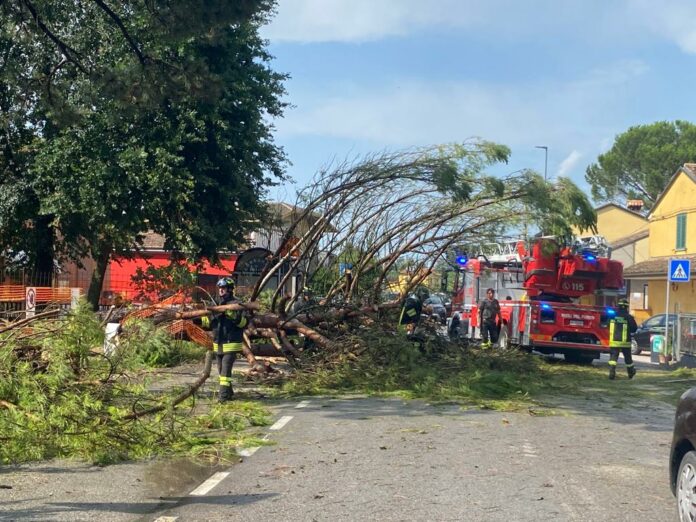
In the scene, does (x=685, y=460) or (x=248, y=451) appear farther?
(x=248, y=451)

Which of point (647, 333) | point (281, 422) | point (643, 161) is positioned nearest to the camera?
point (281, 422)

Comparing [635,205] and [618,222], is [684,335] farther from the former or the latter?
[618,222]

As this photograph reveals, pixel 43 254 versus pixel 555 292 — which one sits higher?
pixel 43 254

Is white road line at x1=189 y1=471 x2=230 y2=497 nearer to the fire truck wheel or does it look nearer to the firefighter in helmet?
the firefighter in helmet

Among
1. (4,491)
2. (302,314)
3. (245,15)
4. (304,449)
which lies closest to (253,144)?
(302,314)

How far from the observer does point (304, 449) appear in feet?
27.6

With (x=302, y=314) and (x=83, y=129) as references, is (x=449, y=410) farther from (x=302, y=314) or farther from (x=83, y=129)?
(x=83, y=129)

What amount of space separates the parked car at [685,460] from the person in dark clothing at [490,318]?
1329 cm

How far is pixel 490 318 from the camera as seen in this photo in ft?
64.0

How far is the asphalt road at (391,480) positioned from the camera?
6.07 metres

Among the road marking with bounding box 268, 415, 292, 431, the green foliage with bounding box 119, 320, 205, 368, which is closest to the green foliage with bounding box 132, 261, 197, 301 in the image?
the green foliage with bounding box 119, 320, 205, 368

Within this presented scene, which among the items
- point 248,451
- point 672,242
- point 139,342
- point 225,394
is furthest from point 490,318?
point 672,242

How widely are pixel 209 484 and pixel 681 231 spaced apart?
1375 inches

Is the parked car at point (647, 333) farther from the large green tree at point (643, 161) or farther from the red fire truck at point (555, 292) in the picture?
the large green tree at point (643, 161)
